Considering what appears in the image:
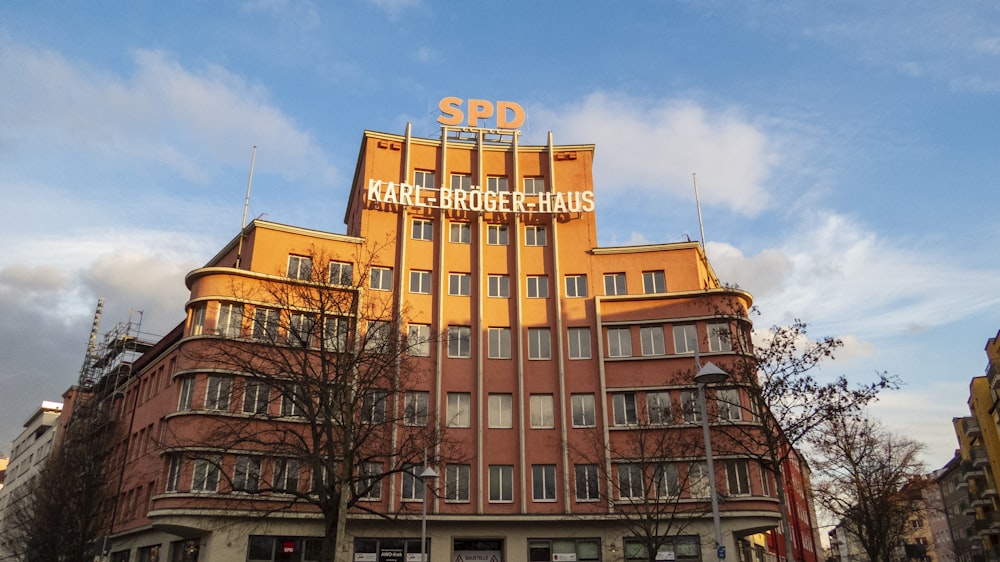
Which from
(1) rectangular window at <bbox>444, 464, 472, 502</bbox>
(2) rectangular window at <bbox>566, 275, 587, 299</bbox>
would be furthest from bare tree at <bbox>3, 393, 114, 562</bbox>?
(2) rectangular window at <bbox>566, 275, 587, 299</bbox>

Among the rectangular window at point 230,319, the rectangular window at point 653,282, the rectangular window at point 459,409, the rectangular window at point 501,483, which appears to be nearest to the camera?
the rectangular window at point 230,319

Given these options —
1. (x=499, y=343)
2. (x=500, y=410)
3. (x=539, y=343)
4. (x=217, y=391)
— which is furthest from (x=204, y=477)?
(x=539, y=343)

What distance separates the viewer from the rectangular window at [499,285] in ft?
161

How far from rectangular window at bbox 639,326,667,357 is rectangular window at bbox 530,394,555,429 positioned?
697cm

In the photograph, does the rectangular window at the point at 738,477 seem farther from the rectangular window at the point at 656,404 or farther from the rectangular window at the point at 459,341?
the rectangular window at the point at 459,341

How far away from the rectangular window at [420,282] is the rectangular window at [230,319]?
11157 mm

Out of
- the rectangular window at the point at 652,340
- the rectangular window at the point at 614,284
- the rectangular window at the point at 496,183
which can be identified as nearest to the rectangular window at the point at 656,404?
the rectangular window at the point at 652,340

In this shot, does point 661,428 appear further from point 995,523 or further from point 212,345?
point 995,523

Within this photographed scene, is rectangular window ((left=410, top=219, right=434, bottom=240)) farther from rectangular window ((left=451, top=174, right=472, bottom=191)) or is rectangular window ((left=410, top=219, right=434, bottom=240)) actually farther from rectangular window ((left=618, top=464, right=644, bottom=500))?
rectangular window ((left=618, top=464, right=644, bottom=500))

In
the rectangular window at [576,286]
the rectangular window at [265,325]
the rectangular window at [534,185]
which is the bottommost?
the rectangular window at [265,325]

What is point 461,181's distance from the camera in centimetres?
5191

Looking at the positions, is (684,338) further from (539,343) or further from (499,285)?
(499,285)

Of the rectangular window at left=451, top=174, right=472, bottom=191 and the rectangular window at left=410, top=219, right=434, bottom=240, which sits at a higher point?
the rectangular window at left=451, top=174, right=472, bottom=191

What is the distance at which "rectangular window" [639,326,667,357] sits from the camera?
154ft
